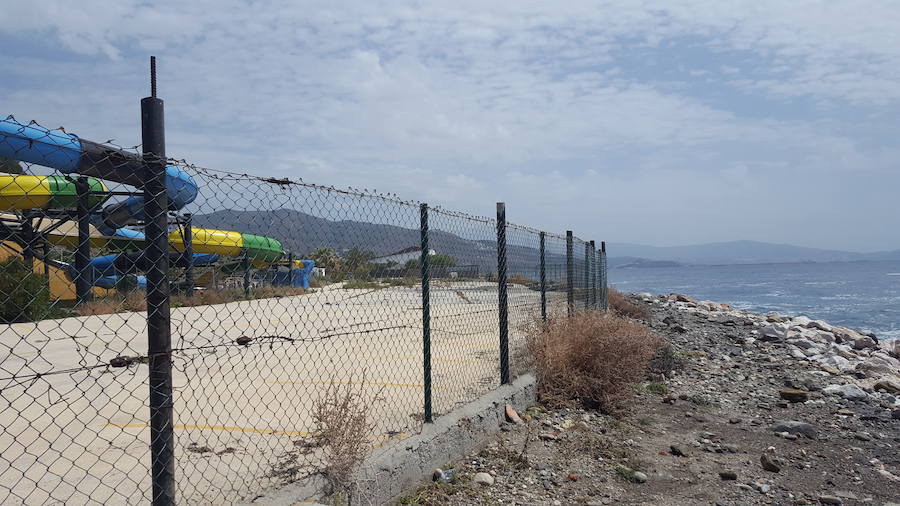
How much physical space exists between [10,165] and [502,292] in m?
5.24

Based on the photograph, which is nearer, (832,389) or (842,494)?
(842,494)

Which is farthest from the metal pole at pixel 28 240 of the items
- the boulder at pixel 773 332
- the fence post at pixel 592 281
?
the boulder at pixel 773 332

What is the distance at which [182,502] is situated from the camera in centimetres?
437

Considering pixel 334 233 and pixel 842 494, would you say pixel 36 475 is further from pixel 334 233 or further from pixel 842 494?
pixel 842 494

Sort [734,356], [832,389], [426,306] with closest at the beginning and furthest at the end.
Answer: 1. [426,306]
2. [832,389]
3. [734,356]

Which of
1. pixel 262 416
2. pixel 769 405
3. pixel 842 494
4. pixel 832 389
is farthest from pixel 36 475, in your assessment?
pixel 832 389

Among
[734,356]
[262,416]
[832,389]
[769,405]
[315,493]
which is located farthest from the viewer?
[734,356]

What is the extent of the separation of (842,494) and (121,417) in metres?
6.74

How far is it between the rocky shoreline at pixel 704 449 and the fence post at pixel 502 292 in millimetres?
590

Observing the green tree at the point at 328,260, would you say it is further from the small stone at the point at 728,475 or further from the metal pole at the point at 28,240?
the small stone at the point at 728,475

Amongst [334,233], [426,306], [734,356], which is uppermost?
[334,233]

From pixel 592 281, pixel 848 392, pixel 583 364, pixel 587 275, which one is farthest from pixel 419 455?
pixel 592 281

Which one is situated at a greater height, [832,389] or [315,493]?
[315,493]

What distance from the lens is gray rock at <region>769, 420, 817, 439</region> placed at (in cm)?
789
